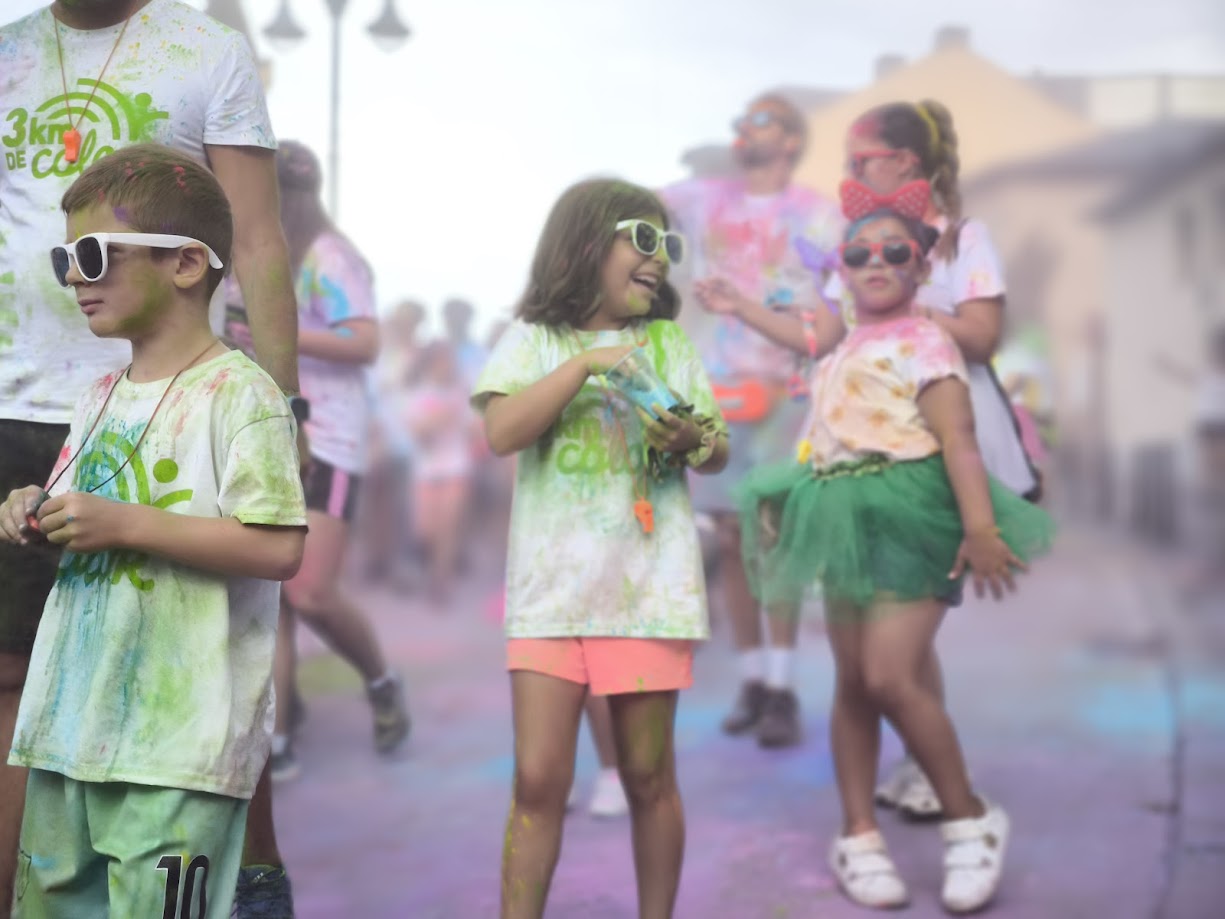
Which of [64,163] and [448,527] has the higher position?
[64,163]

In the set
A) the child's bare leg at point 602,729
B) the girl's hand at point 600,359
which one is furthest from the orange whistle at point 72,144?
the child's bare leg at point 602,729

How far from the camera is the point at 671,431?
3166 millimetres

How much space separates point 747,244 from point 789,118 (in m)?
0.50

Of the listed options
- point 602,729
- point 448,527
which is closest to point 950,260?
point 602,729

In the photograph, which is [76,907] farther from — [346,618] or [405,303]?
[405,303]

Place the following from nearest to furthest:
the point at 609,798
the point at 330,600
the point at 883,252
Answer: the point at 883,252 < the point at 609,798 < the point at 330,600

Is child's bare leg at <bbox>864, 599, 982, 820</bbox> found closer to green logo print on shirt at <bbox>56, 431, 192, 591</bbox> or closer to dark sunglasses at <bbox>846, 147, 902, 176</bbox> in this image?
dark sunglasses at <bbox>846, 147, 902, 176</bbox>

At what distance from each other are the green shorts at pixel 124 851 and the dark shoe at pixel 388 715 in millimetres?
2954

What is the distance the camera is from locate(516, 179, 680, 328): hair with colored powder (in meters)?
3.42

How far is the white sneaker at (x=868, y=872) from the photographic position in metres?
3.95

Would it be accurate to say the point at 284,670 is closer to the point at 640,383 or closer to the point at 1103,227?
the point at 640,383

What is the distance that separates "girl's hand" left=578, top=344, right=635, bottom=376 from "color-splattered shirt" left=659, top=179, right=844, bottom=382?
2330 millimetres

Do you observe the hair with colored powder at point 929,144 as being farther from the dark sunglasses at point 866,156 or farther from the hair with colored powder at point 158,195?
the hair with colored powder at point 158,195

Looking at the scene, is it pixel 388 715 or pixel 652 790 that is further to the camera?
pixel 388 715
